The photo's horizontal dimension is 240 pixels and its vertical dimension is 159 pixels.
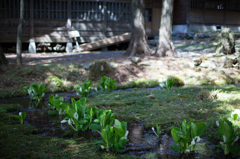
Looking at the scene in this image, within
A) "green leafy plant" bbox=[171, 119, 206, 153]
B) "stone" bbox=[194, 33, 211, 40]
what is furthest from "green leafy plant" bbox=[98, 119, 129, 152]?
"stone" bbox=[194, 33, 211, 40]

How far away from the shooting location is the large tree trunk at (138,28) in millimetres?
9797

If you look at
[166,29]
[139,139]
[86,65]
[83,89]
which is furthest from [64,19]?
[139,139]

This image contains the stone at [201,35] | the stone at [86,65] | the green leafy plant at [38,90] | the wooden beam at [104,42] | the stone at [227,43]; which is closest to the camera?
the green leafy plant at [38,90]

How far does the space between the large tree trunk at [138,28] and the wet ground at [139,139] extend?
20.5ft

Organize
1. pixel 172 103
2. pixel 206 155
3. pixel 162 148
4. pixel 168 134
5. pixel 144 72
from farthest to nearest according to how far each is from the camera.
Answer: pixel 144 72, pixel 172 103, pixel 168 134, pixel 162 148, pixel 206 155

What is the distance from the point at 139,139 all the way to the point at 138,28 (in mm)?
7383

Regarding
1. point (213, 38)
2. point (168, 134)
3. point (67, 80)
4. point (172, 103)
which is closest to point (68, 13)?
point (67, 80)

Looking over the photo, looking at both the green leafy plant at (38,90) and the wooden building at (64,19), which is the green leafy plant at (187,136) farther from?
the wooden building at (64,19)

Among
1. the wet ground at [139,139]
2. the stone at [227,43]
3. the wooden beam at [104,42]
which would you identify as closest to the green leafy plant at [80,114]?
the wet ground at [139,139]

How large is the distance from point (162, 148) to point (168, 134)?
0.49m

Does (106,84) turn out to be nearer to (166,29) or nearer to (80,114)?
(80,114)

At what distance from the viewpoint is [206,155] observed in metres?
2.65

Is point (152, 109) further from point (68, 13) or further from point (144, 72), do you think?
point (68, 13)

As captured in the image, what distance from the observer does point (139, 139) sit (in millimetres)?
3174
